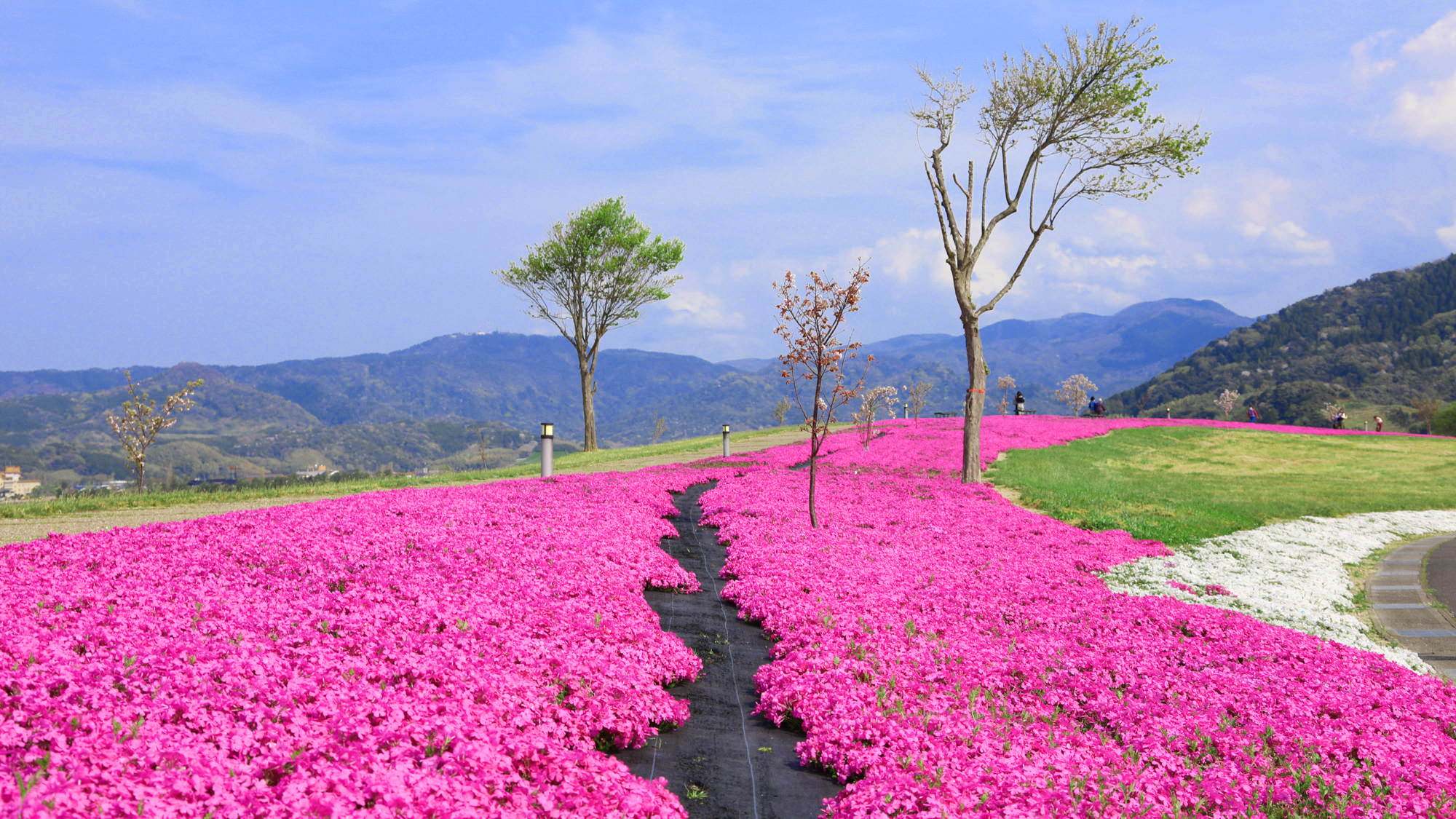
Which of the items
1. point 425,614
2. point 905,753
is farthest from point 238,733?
point 905,753

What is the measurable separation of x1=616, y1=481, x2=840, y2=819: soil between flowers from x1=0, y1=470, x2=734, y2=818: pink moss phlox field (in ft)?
1.06

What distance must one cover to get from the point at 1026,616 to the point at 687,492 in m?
16.0

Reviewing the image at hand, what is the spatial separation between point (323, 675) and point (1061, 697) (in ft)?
26.2

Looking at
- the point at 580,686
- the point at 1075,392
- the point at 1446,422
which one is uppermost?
the point at 1075,392

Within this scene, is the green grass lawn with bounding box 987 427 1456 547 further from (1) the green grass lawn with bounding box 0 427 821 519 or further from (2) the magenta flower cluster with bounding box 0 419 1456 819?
(1) the green grass lawn with bounding box 0 427 821 519

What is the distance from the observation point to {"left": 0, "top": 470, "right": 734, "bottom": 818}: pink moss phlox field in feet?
15.9

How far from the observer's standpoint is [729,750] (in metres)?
7.77

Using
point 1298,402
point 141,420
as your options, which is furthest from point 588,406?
point 1298,402

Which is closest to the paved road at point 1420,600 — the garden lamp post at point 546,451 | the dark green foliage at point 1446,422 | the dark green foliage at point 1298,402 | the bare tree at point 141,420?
the garden lamp post at point 546,451

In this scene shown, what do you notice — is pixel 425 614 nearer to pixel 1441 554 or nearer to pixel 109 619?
pixel 109 619

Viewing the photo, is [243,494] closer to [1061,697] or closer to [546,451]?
[546,451]

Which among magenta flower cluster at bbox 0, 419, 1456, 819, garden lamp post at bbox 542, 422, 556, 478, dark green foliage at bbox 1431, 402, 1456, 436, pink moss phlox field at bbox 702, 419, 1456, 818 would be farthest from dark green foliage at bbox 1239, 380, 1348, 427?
magenta flower cluster at bbox 0, 419, 1456, 819

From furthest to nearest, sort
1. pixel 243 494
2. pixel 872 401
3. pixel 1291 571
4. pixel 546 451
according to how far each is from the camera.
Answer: pixel 872 401 < pixel 546 451 < pixel 243 494 < pixel 1291 571

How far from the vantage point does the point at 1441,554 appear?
18.5 meters
